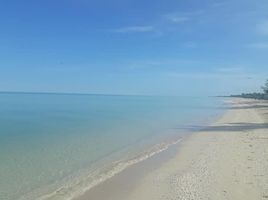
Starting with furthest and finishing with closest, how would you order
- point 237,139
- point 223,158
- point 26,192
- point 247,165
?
point 237,139
point 223,158
point 247,165
point 26,192

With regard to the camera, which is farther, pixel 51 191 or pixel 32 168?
pixel 32 168

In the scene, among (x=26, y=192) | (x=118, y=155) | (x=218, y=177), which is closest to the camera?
(x=26, y=192)

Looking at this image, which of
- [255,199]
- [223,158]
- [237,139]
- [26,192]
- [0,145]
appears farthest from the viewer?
[237,139]

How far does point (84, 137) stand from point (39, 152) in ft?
22.7

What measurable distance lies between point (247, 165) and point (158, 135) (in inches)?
545

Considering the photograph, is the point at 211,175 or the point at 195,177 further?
the point at 211,175

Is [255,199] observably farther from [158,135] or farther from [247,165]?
[158,135]

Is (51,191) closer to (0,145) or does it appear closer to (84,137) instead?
(0,145)

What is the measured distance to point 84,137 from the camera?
87.0 feet

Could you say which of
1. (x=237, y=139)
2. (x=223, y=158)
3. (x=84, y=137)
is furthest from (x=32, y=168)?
(x=237, y=139)

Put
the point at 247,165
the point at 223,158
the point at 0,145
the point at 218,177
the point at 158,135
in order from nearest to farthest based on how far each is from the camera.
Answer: the point at 218,177 < the point at 247,165 < the point at 223,158 < the point at 0,145 < the point at 158,135

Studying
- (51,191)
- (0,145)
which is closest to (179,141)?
(0,145)

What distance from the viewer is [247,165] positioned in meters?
15.5

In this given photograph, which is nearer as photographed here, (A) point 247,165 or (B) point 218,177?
(B) point 218,177
